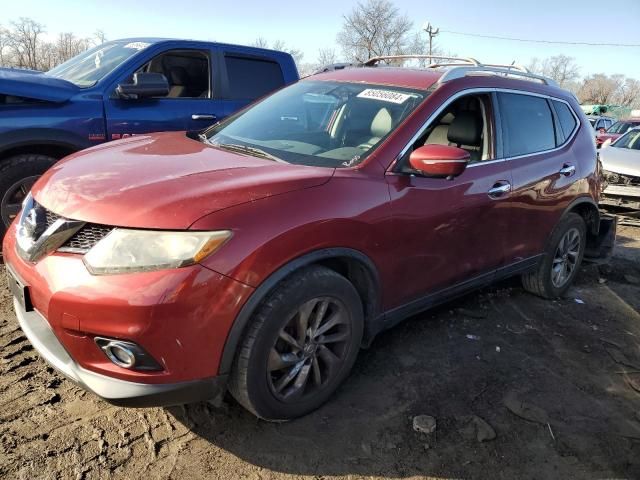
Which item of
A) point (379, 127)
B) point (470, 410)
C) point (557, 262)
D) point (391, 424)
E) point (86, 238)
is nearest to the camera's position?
point (86, 238)

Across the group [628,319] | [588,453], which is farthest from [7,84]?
[628,319]

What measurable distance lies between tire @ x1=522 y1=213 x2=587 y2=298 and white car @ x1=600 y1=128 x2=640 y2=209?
3.65 meters

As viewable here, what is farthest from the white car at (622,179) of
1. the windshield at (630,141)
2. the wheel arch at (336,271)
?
the wheel arch at (336,271)

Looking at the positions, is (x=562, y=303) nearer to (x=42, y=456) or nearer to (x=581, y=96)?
(x=42, y=456)

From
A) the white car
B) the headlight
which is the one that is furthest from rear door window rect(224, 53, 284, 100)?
the white car

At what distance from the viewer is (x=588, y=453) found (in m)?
2.58

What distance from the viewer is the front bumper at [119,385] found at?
6.79ft

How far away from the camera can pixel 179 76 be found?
5367mm

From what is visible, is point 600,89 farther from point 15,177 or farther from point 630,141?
point 15,177

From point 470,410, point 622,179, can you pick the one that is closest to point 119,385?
point 470,410

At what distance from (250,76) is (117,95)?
5.50ft

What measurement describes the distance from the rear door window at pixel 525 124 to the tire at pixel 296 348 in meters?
1.82

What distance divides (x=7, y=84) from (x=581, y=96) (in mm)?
77449

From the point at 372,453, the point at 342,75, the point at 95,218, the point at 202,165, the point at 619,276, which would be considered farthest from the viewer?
the point at 619,276
